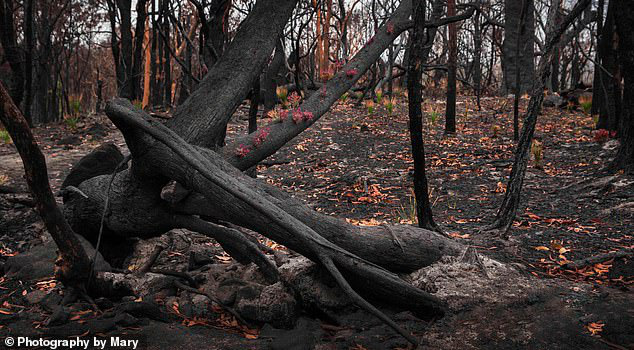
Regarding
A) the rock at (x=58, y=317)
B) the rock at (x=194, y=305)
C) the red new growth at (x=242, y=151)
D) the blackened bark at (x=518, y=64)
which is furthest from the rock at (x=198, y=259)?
the blackened bark at (x=518, y=64)

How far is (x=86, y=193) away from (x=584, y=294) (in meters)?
3.73

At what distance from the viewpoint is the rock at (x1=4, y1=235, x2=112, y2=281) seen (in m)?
3.45

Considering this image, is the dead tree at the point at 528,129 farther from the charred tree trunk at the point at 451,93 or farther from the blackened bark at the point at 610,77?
the charred tree trunk at the point at 451,93

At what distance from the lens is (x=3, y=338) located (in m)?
2.48

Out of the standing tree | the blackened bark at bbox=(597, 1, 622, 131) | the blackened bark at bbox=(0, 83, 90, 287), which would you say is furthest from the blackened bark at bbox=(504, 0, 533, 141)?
the blackened bark at bbox=(0, 83, 90, 287)

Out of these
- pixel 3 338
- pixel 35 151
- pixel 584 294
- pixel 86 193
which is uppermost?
pixel 35 151

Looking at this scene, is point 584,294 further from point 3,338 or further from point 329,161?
point 329,161

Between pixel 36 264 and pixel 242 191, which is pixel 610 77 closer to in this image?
pixel 242 191

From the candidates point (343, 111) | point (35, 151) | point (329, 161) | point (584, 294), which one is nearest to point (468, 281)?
point (584, 294)

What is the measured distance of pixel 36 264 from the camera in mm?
3582

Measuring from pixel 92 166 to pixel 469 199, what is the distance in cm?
433

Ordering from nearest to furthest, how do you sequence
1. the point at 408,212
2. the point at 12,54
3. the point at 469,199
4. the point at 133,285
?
1. the point at 133,285
2. the point at 408,212
3. the point at 469,199
4. the point at 12,54

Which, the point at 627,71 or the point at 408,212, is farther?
the point at 408,212

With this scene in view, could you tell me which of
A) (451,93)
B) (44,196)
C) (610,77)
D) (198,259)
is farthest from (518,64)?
(44,196)
